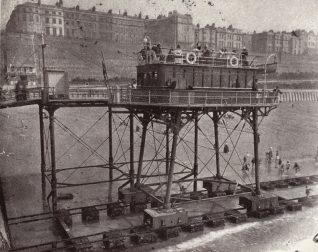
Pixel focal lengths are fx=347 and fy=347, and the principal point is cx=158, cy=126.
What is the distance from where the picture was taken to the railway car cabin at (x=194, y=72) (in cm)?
2069

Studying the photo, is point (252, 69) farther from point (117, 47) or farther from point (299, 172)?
point (117, 47)

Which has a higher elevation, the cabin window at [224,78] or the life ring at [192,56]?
the life ring at [192,56]

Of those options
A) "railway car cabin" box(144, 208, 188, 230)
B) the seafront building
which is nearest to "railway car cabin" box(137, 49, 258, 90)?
"railway car cabin" box(144, 208, 188, 230)

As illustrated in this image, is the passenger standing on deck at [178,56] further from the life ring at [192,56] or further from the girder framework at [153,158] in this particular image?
the girder framework at [153,158]

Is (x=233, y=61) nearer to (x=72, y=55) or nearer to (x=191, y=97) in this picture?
(x=191, y=97)

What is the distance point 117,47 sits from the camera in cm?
10412

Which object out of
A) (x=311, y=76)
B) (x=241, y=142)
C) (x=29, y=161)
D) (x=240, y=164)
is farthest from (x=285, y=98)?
(x=29, y=161)

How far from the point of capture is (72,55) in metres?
94.9

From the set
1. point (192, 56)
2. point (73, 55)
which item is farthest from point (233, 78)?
point (73, 55)

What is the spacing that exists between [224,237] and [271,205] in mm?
5468

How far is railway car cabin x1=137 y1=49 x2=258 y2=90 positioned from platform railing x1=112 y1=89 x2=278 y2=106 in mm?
830

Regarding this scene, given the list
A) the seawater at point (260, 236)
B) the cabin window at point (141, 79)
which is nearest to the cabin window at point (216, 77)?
the cabin window at point (141, 79)

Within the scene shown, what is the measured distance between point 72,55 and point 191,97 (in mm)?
81553

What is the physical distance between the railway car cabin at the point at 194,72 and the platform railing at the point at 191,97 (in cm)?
83
